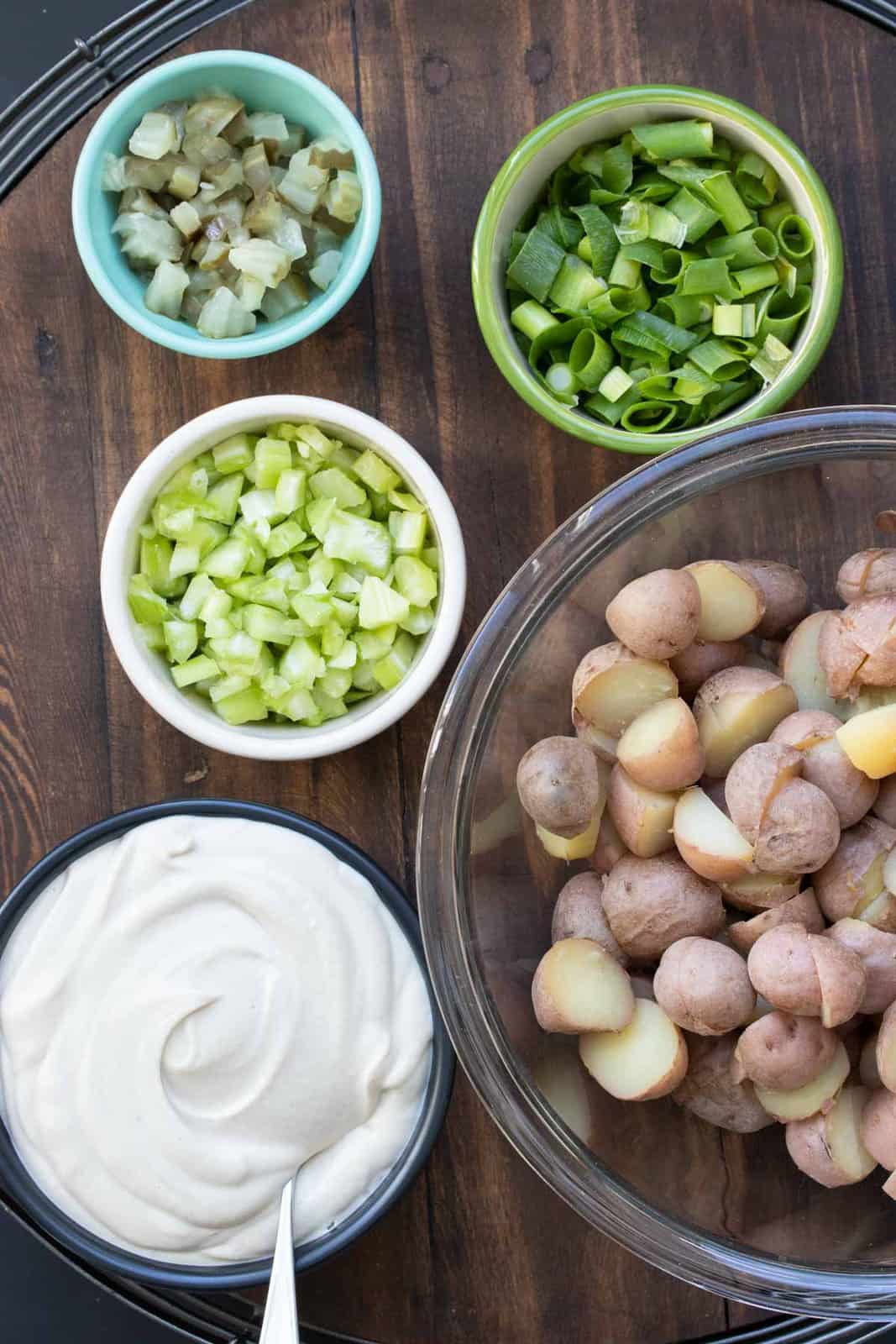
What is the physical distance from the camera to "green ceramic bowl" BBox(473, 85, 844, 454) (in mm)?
1287

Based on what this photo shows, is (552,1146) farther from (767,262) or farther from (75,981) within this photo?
(767,262)

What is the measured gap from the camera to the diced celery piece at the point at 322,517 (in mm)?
1344

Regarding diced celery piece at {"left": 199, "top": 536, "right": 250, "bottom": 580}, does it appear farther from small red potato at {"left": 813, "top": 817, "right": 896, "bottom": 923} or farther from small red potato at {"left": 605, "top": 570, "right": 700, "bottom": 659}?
small red potato at {"left": 813, "top": 817, "right": 896, "bottom": 923}

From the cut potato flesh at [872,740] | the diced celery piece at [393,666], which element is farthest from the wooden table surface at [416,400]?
the cut potato flesh at [872,740]

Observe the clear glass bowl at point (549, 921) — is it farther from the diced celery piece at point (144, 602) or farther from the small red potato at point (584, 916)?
the diced celery piece at point (144, 602)

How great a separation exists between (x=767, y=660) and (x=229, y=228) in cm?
69

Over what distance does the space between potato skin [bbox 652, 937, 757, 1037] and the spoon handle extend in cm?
42

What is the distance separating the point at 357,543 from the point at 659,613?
35cm

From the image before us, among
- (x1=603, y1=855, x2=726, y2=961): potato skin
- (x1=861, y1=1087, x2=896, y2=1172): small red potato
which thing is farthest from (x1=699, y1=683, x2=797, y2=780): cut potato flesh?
(x1=861, y1=1087, x2=896, y2=1172): small red potato

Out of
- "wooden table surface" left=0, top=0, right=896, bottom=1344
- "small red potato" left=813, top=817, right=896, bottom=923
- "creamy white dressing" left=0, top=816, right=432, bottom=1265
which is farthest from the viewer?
"wooden table surface" left=0, top=0, right=896, bottom=1344

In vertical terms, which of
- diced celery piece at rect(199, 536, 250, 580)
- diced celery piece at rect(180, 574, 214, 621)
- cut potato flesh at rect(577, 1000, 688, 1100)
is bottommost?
cut potato flesh at rect(577, 1000, 688, 1100)

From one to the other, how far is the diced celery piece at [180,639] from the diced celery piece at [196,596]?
0.01 m

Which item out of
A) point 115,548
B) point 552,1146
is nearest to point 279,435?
point 115,548

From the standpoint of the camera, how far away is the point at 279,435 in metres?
1.35
